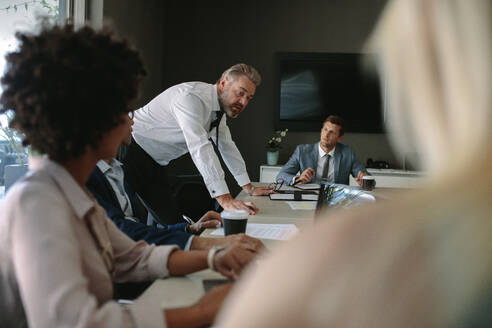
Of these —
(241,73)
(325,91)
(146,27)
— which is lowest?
(241,73)

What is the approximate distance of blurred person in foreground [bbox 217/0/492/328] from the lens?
1.29 feet

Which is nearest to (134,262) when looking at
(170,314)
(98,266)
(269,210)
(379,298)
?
(98,266)

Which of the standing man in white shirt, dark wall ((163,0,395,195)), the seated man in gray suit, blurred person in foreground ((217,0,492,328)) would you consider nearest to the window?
the standing man in white shirt

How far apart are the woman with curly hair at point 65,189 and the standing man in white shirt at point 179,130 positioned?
142 centimetres

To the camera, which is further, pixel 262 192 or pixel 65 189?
pixel 262 192

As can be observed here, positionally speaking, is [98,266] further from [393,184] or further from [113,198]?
[393,184]

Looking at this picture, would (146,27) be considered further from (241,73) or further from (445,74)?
(445,74)

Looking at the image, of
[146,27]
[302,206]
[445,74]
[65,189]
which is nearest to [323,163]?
[302,206]

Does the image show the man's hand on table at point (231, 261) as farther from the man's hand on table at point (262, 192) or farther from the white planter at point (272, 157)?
the white planter at point (272, 157)

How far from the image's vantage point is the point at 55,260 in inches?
26.4

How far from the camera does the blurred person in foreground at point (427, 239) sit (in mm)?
394

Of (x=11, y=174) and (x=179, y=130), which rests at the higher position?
(x=179, y=130)

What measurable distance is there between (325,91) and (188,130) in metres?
3.04

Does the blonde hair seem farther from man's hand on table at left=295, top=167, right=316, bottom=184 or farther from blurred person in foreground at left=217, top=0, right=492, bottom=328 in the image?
man's hand on table at left=295, top=167, right=316, bottom=184
